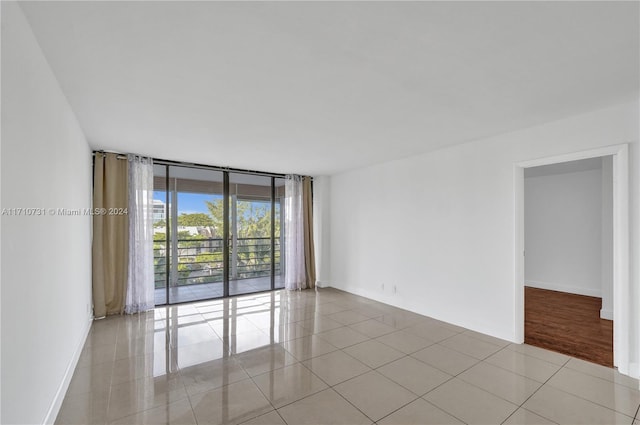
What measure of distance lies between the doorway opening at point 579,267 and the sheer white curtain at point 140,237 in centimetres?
497

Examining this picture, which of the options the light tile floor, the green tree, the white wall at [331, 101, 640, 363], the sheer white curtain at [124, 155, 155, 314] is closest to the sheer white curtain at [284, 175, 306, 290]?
the white wall at [331, 101, 640, 363]

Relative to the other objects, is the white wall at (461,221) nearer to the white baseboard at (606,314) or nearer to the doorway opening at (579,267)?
the doorway opening at (579,267)

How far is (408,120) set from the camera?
307 centimetres

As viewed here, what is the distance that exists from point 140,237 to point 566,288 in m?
7.79

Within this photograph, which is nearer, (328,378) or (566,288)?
(328,378)

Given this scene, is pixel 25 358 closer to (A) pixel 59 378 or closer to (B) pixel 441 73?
(A) pixel 59 378

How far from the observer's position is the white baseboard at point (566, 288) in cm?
562

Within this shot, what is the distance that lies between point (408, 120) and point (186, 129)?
7.79ft

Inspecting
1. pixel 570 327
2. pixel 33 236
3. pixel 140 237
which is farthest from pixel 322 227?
pixel 33 236

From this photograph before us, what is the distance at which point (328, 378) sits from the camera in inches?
104

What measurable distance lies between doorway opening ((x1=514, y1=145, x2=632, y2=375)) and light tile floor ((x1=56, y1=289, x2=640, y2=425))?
1.37 ft

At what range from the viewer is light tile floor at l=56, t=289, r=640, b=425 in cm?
215

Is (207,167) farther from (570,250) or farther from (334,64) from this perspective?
(570,250)

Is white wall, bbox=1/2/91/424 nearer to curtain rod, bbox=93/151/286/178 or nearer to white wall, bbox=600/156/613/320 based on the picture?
curtain rod, bbox=93/151/286/178
